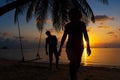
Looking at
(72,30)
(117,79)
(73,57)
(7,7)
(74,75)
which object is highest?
(7,7)

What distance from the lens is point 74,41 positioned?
20.6ft

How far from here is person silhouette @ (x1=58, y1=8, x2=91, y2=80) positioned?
621 centimetres

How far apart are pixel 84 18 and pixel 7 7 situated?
5.88 m

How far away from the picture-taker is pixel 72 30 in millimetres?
6324

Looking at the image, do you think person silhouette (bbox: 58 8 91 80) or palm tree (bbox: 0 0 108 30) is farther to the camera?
palm tree (bbox: 0 0 108 30)

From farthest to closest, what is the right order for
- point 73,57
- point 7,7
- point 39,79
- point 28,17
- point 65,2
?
point 28,17, point 65,2, point 7,7, point 39,79, point 73,57

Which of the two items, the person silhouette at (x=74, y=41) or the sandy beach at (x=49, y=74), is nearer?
the person silhouette at (x=74, y=41)

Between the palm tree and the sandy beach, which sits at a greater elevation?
the palm tree

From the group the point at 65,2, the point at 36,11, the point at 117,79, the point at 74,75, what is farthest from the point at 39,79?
the point at 36,11

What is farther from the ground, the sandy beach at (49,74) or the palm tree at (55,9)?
the palm tree at (55,9)

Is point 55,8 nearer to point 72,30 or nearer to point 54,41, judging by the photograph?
point 54,41

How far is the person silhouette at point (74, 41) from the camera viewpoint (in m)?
6.21

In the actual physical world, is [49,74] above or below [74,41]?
below

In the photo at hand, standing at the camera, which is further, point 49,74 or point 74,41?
point 49,74
